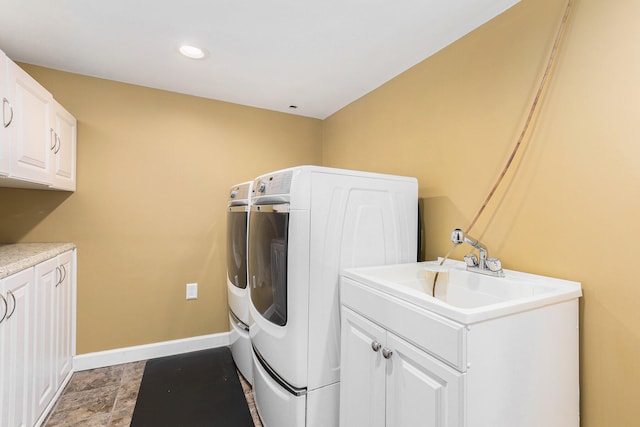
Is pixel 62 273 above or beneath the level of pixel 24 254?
beneath

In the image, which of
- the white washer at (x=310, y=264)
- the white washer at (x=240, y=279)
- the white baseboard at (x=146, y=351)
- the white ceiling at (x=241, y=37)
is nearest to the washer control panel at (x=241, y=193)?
the white washer at (x=240, y=279)

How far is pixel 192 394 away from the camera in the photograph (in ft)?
6.78

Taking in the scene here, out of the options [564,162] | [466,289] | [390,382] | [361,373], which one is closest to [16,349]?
[361,373]

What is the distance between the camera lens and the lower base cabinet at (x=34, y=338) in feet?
4.40

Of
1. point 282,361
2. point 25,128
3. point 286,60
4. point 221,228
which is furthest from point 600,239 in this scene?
point 25,128

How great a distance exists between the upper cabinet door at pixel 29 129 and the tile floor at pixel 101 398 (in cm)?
140

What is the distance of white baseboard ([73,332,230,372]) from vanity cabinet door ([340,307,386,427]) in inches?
66.5

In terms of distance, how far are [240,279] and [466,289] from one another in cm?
148

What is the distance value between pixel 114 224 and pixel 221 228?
0.83 metres

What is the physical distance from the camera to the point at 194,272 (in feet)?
8.90

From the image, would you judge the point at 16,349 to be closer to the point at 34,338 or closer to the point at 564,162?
the point at 34,338

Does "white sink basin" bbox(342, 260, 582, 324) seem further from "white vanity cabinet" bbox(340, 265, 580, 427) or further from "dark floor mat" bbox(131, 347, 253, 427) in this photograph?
"dark floor mat" bbox(131, 347, 253, 427)

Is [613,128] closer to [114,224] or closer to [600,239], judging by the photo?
[600,239]

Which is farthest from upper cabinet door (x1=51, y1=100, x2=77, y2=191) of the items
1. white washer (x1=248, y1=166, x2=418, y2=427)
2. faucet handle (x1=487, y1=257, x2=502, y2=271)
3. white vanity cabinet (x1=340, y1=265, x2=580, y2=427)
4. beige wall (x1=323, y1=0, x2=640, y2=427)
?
faucet handle (x1=487, y1=257, x2=502, y2=271)
